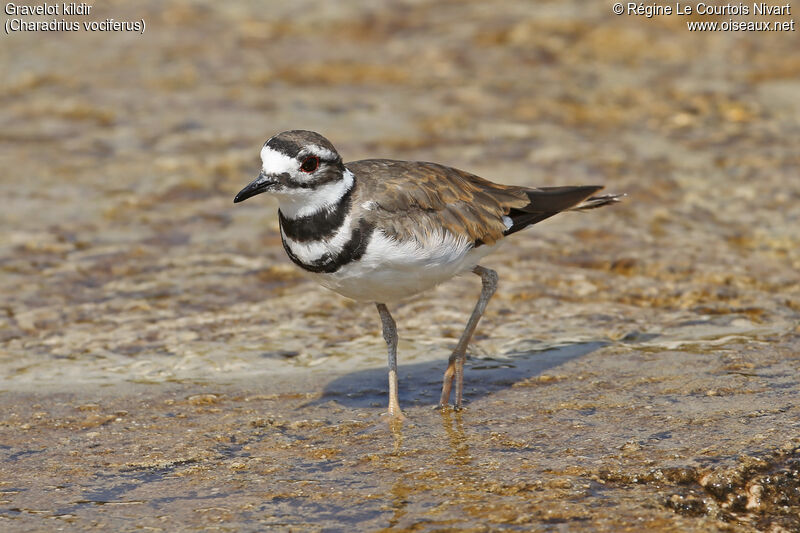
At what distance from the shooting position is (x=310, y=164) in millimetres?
5648

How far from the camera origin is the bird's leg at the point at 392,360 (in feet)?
19.5

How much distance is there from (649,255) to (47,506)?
5.17 meters

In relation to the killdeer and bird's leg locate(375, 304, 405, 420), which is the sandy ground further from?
the killdeer

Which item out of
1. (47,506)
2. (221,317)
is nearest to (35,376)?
(221,317)

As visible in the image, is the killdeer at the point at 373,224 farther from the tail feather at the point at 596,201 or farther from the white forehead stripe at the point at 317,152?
the tail feather at the point at 596,201

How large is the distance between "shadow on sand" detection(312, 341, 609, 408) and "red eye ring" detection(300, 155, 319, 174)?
1470mm

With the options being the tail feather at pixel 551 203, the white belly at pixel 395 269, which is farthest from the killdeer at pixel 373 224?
the tail feather at pixel 551 203

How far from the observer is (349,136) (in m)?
10.6

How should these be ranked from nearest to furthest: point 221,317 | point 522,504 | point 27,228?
point 522,504, point 221,317, point 27,228

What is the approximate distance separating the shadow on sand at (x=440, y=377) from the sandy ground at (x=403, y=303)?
3 centimetres

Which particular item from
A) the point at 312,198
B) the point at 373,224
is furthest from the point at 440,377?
the point at 312,198

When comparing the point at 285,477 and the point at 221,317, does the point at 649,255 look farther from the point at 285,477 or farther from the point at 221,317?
the point at 285,477

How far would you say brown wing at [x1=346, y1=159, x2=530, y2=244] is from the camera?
573 centimetres

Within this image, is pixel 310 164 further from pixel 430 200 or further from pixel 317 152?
pixel 430 200
